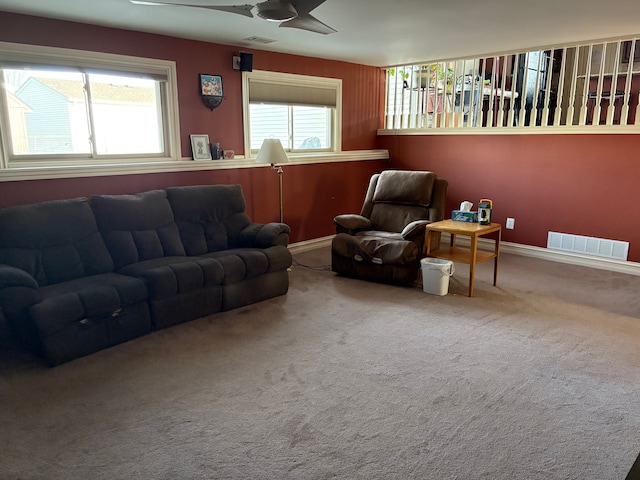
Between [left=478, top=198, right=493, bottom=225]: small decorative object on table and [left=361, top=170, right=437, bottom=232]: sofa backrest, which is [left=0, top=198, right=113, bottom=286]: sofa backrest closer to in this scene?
[left=361, top=170, right=437, bottom=232]: sofa backrest

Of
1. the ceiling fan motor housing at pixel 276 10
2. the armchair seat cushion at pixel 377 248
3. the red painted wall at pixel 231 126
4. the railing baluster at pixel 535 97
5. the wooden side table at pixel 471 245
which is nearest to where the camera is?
the ceiling fan motor housing at pixel 276 10

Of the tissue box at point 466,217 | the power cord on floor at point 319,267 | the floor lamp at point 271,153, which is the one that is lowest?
the power cord on floor at point 319,267

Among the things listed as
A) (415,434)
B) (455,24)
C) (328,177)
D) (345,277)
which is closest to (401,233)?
(345,277)

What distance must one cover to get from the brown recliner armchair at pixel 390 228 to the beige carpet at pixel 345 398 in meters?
0.55

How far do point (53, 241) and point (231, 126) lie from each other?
2139 millimetres

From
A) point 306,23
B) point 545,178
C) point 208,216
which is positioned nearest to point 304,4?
point 306,23

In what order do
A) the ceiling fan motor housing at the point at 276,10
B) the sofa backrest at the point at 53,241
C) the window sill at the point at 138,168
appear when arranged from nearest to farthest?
the ceiling fan motor housing at the point at 276,10, the sofa backrest at the point at 53,241, the window sill at the point at 138,168

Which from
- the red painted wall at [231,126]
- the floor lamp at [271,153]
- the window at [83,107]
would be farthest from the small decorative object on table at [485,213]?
the window at [83,107]

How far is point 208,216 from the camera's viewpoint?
4.21 meters

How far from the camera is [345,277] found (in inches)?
184

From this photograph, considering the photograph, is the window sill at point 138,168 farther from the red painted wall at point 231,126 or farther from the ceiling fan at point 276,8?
the ceiling fan at point 276,8

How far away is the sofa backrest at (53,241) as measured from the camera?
10.5 ft

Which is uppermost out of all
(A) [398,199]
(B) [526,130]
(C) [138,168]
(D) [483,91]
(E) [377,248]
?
(D) [483,91]

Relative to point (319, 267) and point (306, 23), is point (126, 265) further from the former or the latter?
point (306, 23)
